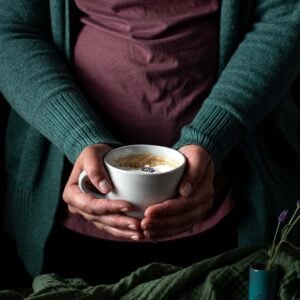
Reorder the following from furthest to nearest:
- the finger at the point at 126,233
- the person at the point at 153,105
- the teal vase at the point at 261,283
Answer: the person at the point at 153,105
the finger at the point at 126,233
the teal vase at the point at 261,283

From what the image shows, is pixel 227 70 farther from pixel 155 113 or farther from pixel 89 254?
pixel 89 254

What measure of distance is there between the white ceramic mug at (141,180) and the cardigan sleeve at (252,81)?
115mm

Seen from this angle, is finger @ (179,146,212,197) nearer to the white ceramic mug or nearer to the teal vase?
the white ceramic mug

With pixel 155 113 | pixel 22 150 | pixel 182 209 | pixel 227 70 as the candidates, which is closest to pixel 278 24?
pixel 227 70

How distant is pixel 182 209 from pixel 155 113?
20 cm

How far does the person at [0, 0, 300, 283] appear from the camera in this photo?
1.04 m

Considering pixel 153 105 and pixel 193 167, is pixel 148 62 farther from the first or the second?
pixel 193 167

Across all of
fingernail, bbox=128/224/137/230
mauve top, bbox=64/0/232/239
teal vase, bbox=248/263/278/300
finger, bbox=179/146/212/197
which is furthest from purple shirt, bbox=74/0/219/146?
teal vase, bbox=248/263/278/300

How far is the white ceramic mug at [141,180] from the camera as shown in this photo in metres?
0.86

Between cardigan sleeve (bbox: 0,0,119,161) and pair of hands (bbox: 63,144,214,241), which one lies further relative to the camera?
cardigan sleeve (bbox: 0,0,119,161)

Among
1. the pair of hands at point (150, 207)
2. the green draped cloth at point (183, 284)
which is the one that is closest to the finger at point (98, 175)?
the pair of hands at point (150, 207)

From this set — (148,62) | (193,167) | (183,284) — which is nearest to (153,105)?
(148,62)

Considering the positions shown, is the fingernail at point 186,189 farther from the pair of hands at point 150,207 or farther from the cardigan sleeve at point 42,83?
the cardigan sleeve at point 42,83

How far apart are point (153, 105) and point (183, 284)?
1.00 feet
